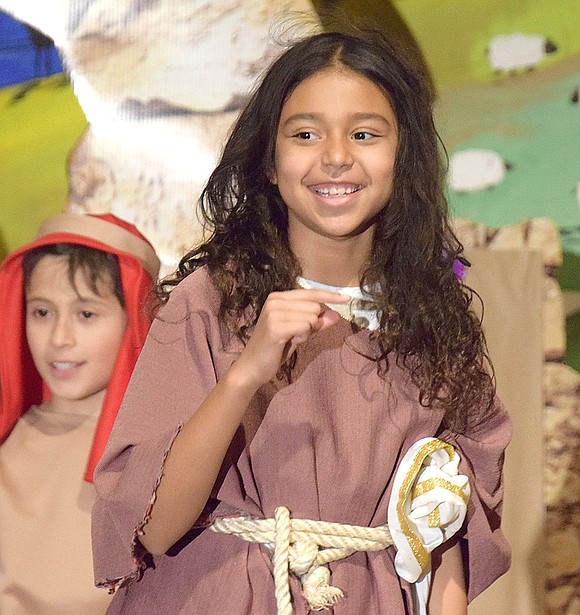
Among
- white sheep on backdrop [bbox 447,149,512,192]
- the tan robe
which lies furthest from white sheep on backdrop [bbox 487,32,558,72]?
the tan robe

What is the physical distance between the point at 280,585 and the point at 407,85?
75 centimetres

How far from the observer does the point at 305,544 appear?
4.53 feet

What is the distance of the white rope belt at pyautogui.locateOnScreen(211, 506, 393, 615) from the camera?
136 cm

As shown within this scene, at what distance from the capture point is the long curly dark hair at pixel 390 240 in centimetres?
150

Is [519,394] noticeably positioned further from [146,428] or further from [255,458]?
[146,428]

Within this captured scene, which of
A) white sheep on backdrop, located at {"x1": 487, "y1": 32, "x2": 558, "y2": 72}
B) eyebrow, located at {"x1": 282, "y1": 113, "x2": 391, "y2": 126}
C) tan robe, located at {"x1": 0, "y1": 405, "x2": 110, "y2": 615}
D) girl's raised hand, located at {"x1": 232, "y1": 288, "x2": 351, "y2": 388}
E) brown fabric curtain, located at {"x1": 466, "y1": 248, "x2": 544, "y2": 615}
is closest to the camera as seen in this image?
girl's raised hand, located at {"x1": 232, "y1": 288, "x2": 351, "y2": 388}

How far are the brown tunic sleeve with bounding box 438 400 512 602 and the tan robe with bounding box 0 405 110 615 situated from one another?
94 cm

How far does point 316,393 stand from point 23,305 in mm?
1174

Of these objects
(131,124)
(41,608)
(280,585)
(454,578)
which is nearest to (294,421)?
(280,585)

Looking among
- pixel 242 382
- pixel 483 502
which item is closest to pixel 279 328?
pixel 242 382

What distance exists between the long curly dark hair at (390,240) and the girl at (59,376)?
2.36 ft

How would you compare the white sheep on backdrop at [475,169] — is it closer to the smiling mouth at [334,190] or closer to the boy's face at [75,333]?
the boy's face at [75,333]

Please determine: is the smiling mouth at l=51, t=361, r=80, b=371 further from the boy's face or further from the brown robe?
the brown robe

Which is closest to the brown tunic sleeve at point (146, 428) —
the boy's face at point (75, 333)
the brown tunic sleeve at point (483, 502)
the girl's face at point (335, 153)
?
the girl's face at point (335, 153)
